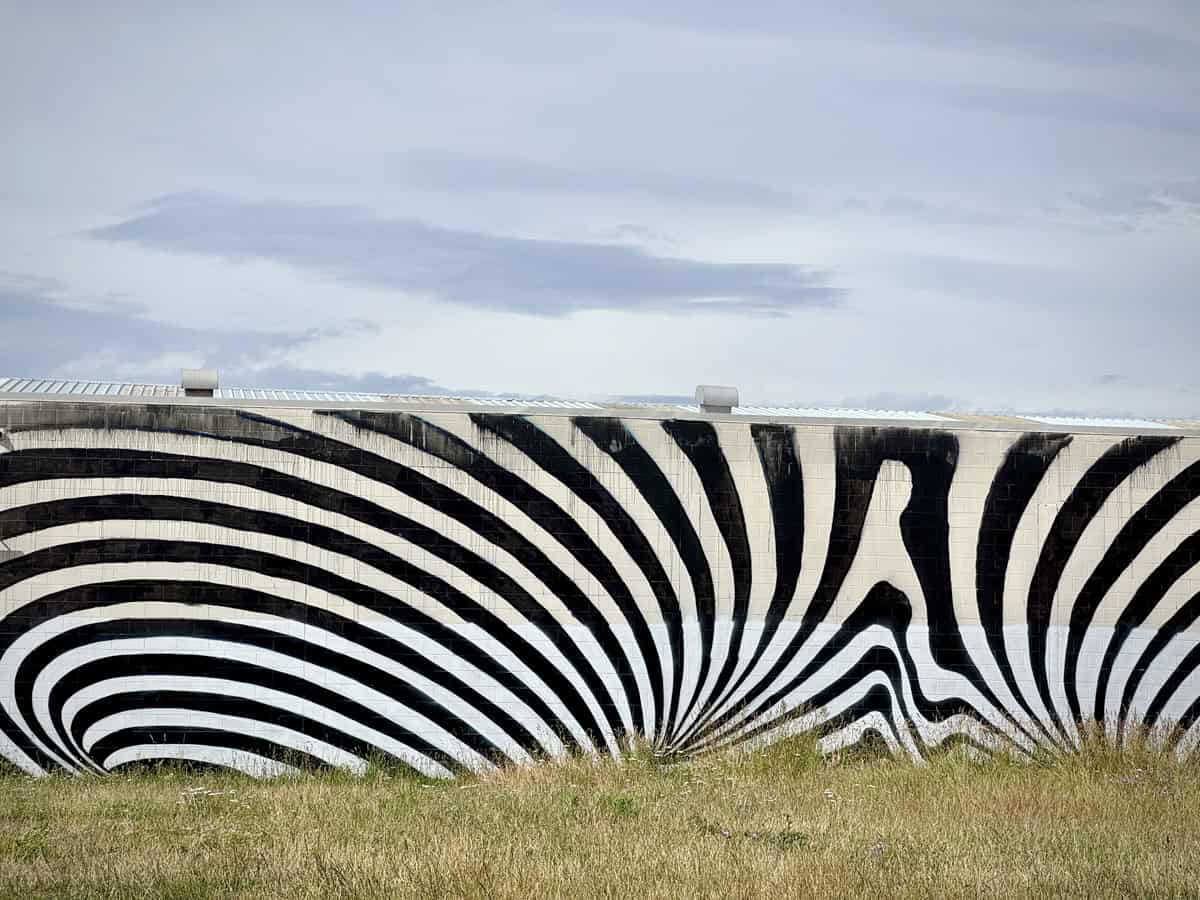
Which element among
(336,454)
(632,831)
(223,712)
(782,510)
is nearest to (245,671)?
(223,712)

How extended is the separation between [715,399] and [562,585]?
103 inches

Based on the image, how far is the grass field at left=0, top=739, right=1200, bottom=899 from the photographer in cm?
880

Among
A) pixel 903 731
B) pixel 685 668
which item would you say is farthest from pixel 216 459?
pixel 903 731

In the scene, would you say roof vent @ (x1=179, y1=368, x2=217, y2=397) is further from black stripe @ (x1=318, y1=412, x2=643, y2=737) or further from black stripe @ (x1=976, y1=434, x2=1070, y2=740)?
black stripe @ (x1=976, y1=434, x2=1070, y2=740)

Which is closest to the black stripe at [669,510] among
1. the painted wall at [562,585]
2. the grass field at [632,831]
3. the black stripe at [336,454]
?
the painted wall at [562,585]

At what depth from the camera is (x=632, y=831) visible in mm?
10250

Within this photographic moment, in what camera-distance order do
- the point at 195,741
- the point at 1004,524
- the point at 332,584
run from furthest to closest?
the point at 1004,524
the point at 332,584
the point at 195,741

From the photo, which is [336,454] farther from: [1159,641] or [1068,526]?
[1159,641]

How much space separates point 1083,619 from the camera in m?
14.5

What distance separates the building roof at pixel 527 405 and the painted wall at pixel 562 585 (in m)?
0.16

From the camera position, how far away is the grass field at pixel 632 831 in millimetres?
8797

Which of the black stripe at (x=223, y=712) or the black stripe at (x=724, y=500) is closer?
the black stripe at (x=223, y=712)

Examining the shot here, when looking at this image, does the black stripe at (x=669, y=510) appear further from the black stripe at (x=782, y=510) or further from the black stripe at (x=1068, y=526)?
Result: the black stripe at (x=1068, y=526)

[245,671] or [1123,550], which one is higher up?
[1123,550]
